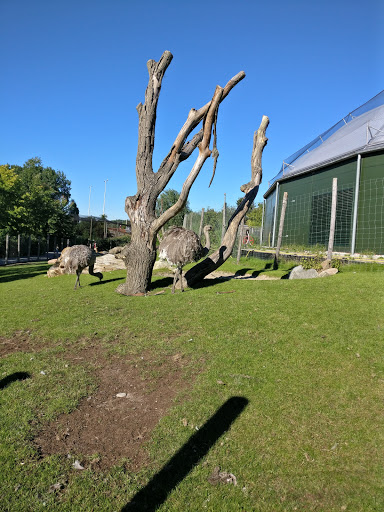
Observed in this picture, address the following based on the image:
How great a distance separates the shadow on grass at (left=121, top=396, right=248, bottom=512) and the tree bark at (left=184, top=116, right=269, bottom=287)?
6055mm

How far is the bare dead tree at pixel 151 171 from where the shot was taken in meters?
9.38

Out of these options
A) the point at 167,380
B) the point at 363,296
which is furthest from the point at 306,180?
the point at 167,380

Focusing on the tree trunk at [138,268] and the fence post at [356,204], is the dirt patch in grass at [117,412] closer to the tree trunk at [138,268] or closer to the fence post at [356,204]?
the tree trunk at [138,268]

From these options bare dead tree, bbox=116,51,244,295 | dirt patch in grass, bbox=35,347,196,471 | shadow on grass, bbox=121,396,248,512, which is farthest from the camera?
bare dead tree, bbox=116,51,244,295

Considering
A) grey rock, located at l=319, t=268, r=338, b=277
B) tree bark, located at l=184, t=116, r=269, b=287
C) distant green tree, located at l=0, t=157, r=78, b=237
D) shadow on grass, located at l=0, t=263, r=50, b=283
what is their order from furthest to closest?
distant green tree, located at l=0, t=157, r=78, b=237, shadow on grass, located at l=0, t=263, r=50, b=283, tree bark, located at l=184, t=116, r=269, b=287, grey rock, located at l=319, t=268, r=338, b=277

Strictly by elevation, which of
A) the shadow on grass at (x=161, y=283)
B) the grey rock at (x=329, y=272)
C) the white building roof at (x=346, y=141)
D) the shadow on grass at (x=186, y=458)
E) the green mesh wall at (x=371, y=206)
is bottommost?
the shadow on grass at (x=186, y=458)

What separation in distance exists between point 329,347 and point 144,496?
10.7 feet

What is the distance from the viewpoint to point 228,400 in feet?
13.0

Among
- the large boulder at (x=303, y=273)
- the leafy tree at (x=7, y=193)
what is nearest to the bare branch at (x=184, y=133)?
the large boulder at (x=303, y=273)

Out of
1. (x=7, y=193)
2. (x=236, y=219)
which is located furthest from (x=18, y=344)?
(x=7, y=193)

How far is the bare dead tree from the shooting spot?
938 centimetres

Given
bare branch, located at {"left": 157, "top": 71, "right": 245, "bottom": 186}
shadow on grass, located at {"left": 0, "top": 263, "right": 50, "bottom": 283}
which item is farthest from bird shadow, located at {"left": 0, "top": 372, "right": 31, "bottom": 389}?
shadow on grass, located at {"left": 0, "top": 263, "right": 50, "bottom": 283}

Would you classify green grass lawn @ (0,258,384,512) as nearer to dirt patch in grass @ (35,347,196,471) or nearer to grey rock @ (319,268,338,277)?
dirt patch in grass @ (35,347,196,471)

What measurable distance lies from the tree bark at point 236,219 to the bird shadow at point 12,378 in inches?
218
